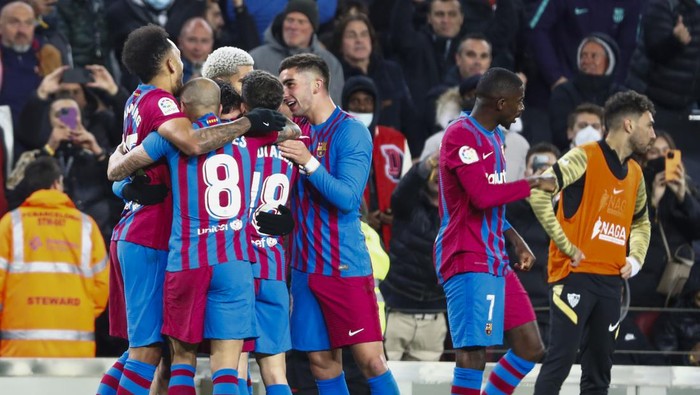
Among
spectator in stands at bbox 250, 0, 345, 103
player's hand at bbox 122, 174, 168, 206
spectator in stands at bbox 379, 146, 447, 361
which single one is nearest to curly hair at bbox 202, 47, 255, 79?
player's hand at bbox 122, 174, 168, 206

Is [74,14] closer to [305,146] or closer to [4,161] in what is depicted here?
[4,161]

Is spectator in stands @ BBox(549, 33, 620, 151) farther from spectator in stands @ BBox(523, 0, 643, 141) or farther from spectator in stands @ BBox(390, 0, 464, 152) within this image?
spectator in stands @ BBox(390, 0, 464, 152)

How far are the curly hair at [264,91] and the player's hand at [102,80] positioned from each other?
442 centimetres

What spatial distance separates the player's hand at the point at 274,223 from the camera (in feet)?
22.3

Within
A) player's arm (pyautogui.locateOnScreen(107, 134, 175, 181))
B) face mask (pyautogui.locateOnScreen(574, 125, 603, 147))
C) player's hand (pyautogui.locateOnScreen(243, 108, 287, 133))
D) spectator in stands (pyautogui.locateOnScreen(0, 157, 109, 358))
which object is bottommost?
spectator in stands (pyautogui.locateOnScreen(0, 157, 109, 358))

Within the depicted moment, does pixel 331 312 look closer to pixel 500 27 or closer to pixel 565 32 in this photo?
pixel 500 27

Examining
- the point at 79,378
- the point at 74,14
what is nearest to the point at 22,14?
the point at 74,14

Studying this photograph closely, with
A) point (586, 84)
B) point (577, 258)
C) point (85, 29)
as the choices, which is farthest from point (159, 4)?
point (577, 258)

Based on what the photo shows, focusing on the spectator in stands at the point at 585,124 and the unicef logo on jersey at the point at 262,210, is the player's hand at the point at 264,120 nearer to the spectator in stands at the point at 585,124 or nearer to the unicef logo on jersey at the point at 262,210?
the unicef logo on jersey at the point at 262,210

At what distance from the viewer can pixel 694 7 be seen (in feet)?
42.4

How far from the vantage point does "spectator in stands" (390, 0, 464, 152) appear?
1259 cm

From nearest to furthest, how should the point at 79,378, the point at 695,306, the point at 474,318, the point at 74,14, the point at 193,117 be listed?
the point at 193,117
the point at 474,318
the point at 79,378
the point at 695,306
the point at 74,14

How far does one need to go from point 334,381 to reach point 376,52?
548 centimetres

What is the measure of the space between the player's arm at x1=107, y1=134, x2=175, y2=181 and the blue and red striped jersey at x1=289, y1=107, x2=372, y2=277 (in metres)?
0.85
